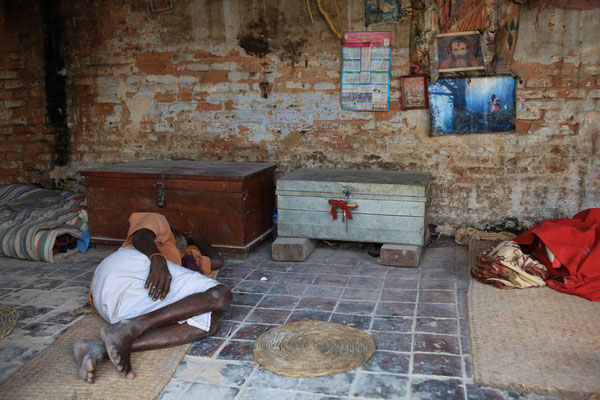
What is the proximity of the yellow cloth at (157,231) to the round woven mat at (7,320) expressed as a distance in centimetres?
97

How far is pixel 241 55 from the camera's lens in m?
6.15

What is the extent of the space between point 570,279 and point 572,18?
2.66m

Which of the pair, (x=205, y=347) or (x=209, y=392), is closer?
(x=209, y=392)

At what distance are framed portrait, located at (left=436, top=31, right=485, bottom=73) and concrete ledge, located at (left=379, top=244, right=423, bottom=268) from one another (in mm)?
1966

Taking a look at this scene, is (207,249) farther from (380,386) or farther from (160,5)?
(160,5)

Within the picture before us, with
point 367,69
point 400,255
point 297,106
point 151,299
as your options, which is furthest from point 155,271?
point 367,69

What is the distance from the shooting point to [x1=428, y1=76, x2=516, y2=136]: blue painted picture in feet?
17.8

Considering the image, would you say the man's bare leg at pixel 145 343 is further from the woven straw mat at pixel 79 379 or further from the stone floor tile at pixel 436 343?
the stone floor tile at pixel 436 343

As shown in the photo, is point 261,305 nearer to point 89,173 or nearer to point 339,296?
point 339,296

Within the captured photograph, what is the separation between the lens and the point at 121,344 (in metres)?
3.02

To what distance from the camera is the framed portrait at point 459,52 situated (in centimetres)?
542

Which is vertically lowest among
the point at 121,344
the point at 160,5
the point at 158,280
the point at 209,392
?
the point at 209,392

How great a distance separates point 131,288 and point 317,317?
52.7 inches

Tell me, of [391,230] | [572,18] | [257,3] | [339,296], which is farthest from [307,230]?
[572,18]
